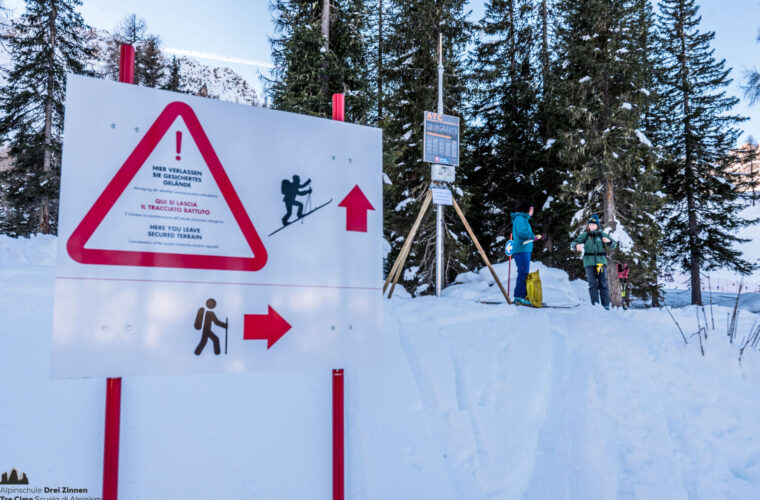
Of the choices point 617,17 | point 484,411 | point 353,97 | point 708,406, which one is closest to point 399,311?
point 484,411

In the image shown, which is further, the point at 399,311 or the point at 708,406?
the point at 399,311

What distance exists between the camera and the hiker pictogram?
1993mm

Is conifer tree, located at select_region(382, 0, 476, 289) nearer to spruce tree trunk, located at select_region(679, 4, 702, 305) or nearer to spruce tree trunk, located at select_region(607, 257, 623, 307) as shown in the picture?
spruce tree trunk, located at select_region(607, 257, 623, 307)

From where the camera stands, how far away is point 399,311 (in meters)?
6.04

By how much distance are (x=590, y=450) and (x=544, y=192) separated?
1597cm

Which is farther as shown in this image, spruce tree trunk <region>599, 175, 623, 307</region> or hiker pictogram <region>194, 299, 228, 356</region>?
spruce tree trunk <region>599, 175, 623, 307</region>

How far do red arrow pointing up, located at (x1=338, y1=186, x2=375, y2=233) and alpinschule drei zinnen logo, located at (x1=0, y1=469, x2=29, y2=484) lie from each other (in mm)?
2263

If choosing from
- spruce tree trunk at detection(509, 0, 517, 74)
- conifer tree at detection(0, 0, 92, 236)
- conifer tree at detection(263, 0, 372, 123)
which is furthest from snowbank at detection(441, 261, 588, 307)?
conifer tree at detection(0, 0, 92, 236)

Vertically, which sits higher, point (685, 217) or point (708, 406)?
point (685, 217)

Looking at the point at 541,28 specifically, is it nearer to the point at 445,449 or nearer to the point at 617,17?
the point at 617,17

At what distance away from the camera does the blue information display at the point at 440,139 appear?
8609mm

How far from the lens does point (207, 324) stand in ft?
6.60

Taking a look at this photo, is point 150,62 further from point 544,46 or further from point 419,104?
point 544,46

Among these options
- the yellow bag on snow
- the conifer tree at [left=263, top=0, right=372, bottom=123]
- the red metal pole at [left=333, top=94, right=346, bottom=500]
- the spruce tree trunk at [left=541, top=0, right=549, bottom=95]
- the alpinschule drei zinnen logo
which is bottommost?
the alpinschule drei zinnen logo
